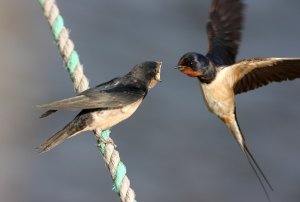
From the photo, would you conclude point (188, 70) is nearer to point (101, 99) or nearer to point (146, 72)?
point (146, 72)

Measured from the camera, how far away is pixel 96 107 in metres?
2.31

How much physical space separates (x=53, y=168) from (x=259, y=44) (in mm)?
1661

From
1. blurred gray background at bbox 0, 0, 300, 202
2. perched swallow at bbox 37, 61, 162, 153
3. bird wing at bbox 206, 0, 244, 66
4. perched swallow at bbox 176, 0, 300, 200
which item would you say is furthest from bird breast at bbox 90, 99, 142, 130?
blurred gray background at bbox 0, 0, 300, 202

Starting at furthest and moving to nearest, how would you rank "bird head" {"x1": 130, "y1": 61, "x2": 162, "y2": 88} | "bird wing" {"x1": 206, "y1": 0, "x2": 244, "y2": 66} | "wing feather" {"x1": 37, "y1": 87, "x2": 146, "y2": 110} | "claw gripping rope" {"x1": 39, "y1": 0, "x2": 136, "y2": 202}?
1. "bird wing" {"x1": 206, "y1": 0, "x2": 244, "y2": 66}
2. "bird head" {"x1": 130, "y1": 61, "x2": 162, "y2": 88}
3. "wing feather" {"x1": 37, "y1": 87, "x2": 146, "y2": 110}
4. "claw gripping rope" {"x1": 39, "y1": 0, "x2": 136, "y2": 202}

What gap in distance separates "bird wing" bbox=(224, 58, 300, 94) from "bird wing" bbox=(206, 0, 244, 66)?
23 cm

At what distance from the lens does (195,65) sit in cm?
265

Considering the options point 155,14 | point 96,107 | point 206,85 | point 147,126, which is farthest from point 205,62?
point 155,14

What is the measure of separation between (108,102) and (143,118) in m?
2.05

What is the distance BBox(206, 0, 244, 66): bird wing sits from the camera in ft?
9.95

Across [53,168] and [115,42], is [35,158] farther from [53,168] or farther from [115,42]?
[115,42]

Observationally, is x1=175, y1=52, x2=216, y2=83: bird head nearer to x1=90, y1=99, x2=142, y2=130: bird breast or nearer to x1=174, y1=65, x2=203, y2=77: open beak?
x1=174, y1=65, x2=203, y2=77: open beak

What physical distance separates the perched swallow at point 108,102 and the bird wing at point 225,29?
1.66 ft

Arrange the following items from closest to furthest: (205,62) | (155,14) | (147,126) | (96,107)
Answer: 1. (96,107)
2. (205,62)
3. (147,126)
4. (155,14)

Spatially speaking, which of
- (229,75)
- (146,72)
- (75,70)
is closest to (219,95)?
(229,75)
